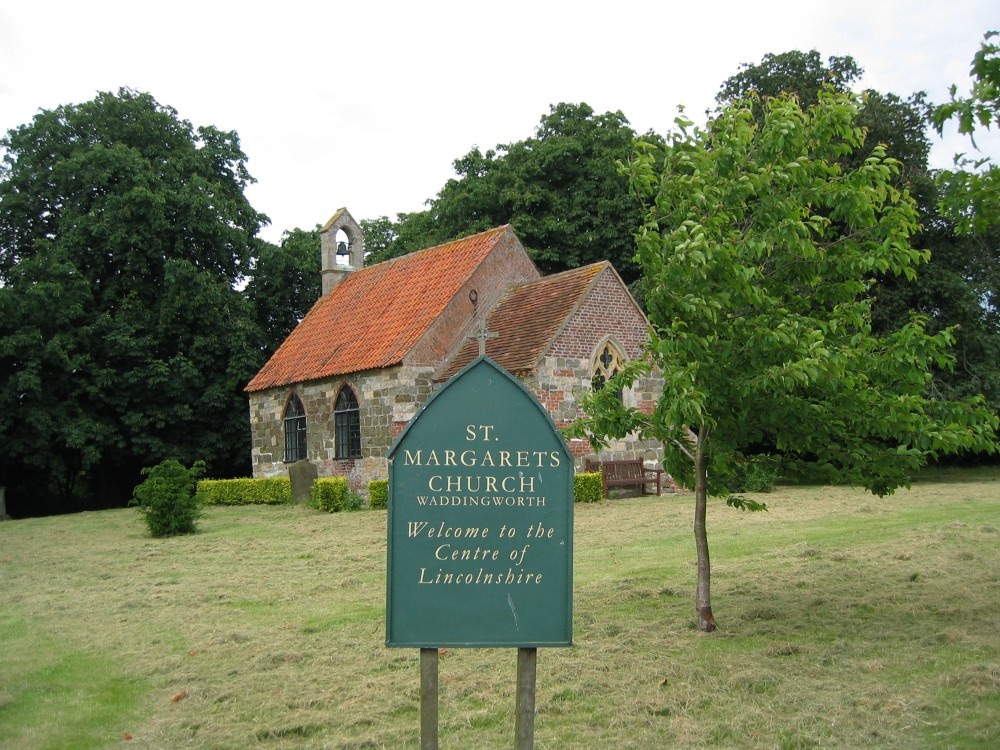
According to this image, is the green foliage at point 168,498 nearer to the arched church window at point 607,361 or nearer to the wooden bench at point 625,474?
the wooden bench at point 625,474

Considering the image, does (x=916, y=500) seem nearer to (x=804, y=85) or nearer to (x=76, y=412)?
(x=804, y=85)

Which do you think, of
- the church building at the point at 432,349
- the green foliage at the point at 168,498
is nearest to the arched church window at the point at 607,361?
the church building at the point at 432,349

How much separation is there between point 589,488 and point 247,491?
11.2 metres

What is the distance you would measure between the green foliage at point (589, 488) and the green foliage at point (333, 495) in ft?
18.8

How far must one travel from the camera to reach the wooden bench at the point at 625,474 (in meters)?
25.6

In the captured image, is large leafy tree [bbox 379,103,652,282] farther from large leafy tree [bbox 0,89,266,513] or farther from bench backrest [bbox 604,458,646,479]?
bench backrest [bbox 604,458,646,479]

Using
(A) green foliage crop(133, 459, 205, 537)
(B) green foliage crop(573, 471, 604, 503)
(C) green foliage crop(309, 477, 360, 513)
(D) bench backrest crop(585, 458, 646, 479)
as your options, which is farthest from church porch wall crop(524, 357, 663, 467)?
(A) green foliage crop(133, 459, 205, 537)

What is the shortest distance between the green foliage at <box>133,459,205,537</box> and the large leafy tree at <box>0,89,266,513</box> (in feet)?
44.6

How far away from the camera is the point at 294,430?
31750 mm

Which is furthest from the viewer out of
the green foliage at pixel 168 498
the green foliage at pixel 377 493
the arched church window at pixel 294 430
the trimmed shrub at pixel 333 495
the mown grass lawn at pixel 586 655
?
the arched church window at pixel 294 430

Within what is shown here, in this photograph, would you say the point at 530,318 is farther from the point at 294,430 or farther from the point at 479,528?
the point at 479,528

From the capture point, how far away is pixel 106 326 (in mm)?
34375

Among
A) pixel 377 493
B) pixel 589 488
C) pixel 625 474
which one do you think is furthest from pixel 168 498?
pixel 625 474

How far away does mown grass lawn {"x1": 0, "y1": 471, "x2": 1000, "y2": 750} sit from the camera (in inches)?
276
